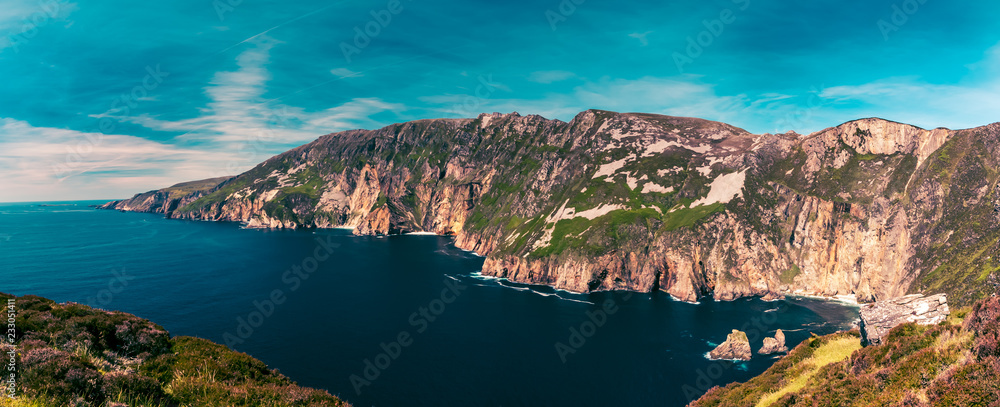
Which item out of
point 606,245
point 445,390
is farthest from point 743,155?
point 445,390

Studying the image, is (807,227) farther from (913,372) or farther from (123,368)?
(123,368)

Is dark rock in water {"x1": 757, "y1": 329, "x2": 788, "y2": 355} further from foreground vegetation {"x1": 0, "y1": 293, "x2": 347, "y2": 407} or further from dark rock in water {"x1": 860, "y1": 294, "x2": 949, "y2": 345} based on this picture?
foreground vegetation {"x1": 0, "y1": 293, "x2": 347, "y2": 407}

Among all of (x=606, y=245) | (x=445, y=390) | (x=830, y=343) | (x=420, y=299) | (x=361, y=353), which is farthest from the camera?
(x=606, y=245)

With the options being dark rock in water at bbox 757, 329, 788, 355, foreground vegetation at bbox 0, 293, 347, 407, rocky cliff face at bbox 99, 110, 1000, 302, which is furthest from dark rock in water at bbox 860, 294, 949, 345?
rocky cliff face at bbox 99, 110, 1000, 302

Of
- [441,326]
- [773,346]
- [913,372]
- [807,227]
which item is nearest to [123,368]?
[913,372]

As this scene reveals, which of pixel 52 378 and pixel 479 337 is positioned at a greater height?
pixel 52 378

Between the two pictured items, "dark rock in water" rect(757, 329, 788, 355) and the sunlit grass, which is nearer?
the sunlit grass

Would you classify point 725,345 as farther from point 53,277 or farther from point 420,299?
point 53,277
